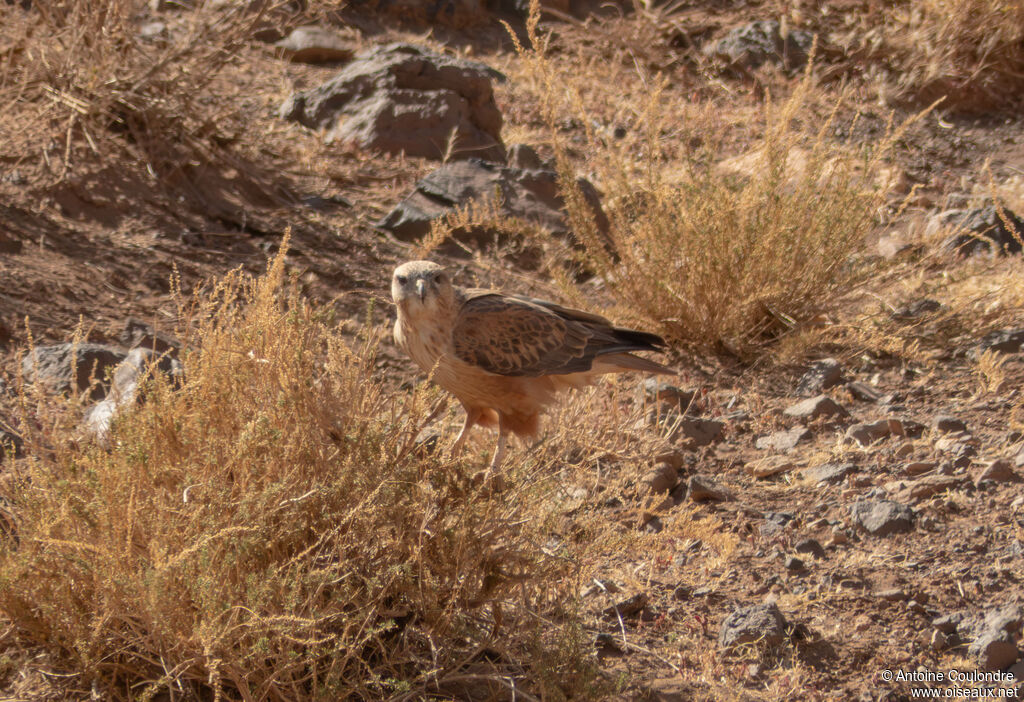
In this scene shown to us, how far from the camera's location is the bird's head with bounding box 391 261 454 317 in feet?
13.8

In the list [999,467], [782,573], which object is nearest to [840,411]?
[999,467]

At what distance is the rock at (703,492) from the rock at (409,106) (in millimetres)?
4428

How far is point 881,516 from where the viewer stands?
4301mm

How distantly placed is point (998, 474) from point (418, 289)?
280 centimetres

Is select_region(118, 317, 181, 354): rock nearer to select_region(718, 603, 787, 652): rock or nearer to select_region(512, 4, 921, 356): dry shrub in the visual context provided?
select_region(512, 4, 921, 356): dry shrub

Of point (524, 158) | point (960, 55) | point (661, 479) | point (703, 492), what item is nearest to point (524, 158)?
point (524, 158)

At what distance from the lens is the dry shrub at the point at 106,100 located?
641cm

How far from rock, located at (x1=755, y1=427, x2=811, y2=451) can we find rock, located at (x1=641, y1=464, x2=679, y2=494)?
0.63 m

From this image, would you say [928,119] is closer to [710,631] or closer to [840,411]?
[840,411]

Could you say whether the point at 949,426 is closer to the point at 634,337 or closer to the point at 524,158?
the point at 634,337

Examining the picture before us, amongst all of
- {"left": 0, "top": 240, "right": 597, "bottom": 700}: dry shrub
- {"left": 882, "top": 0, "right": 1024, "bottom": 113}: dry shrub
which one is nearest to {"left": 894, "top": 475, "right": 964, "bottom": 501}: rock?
{"left": 0, "top": 240, "right": 597, "bottom": 700}: dry shrub

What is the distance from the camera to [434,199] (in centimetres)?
727

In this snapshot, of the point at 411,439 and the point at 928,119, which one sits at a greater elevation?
the point at 411,439

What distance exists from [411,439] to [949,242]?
4.53m
